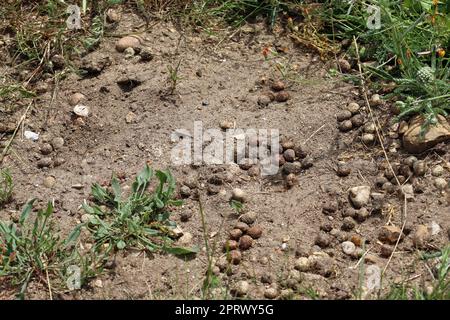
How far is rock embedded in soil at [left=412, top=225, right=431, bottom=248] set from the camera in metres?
2.90

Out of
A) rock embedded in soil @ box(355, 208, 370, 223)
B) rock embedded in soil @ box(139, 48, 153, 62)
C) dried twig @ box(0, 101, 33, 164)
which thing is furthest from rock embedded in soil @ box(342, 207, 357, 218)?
dried twig @ box(0, 101, 33, 164)

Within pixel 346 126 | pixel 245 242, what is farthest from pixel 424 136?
pixel 245 242

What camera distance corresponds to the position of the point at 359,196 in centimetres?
305

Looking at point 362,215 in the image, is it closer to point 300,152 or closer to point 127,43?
point 300,152

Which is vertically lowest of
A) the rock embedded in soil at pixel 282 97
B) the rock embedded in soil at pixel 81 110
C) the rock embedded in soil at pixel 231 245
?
the rock embedded in soil at pixel 81 110

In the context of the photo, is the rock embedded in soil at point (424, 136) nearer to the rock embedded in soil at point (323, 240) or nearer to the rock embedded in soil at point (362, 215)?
the rock embedded in soil at point (362, 215)

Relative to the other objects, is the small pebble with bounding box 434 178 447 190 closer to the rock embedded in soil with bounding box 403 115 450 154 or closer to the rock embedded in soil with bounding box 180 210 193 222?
the rock embedded in soil with bounding box 403 115 450 154

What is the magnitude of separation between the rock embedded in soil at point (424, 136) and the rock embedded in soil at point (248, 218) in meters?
0.74

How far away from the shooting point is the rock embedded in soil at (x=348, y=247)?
291cm

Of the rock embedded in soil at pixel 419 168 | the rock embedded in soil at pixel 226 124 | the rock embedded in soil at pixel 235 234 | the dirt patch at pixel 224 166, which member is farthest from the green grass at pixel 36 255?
the rock embedded in soil at pixel 419 168

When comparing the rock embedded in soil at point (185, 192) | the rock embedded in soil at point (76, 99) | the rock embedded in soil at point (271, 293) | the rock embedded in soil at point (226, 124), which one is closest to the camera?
the rock embedded in soil at point (271, 293)

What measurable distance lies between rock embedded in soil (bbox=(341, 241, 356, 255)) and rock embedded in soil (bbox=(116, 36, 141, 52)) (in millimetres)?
1434
